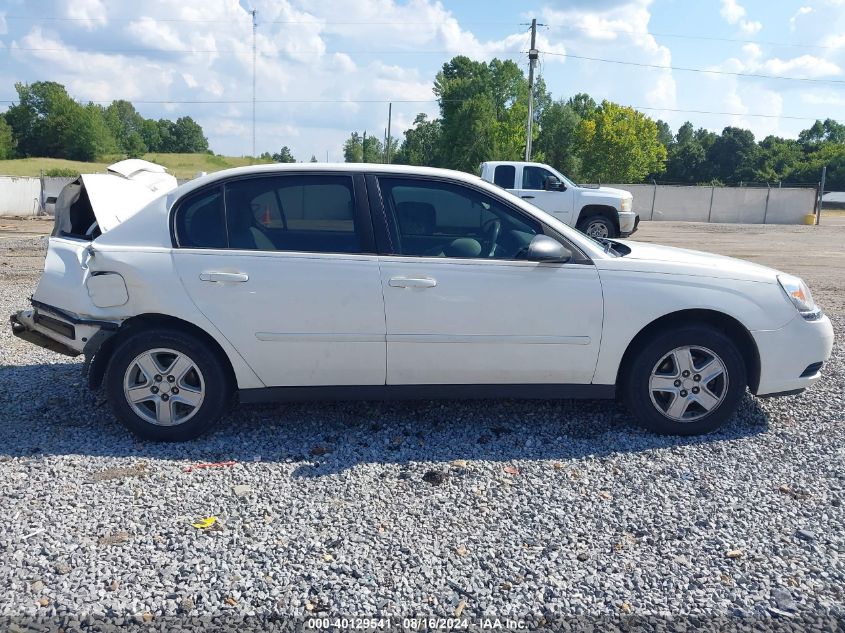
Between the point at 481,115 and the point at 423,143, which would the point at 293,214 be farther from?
the point at 423,143

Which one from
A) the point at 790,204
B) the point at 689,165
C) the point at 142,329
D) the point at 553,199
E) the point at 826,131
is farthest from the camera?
the point at 826,131

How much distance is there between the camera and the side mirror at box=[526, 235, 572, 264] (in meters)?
4.23

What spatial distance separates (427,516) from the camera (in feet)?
11.5

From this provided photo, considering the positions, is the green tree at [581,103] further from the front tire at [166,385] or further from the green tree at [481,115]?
the front tire at [166,385]

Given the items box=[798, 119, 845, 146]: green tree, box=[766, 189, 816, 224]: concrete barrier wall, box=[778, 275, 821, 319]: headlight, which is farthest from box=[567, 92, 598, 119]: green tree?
box=[778, 275, 821, 319]: headlight

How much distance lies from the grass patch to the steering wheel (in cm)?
6088

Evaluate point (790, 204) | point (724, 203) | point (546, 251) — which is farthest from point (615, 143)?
point (546, 251)

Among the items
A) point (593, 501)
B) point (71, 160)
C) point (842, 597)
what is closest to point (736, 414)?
point (593, 501)

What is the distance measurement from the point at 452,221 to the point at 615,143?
67023 mm

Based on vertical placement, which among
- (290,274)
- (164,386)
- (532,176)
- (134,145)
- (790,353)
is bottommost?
(164,386)

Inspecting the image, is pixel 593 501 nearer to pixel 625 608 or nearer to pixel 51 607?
pixel 625 608

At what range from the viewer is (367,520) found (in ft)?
11.3

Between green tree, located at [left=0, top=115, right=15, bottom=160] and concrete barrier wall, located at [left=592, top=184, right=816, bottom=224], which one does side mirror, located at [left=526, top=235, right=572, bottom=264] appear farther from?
green tree, located at [left=0, top=115, right=15, bottom=160]

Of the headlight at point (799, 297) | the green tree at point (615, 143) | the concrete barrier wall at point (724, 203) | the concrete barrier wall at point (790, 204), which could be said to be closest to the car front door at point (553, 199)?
the headlight at point (799, 297)
